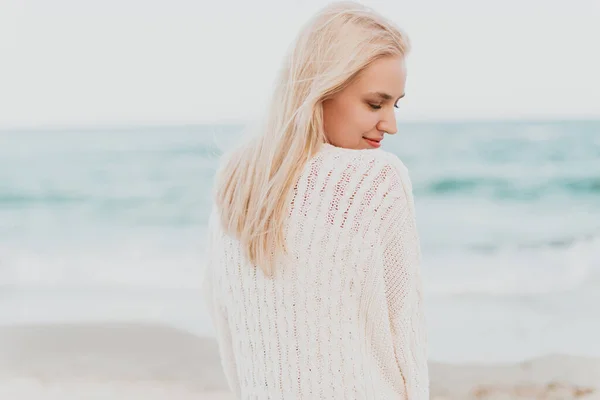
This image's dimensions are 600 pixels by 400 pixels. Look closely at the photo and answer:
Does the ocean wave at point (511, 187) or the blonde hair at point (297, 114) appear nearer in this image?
the blonde hair at point (297, 114)

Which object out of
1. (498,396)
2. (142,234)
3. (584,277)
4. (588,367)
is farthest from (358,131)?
(142,234)

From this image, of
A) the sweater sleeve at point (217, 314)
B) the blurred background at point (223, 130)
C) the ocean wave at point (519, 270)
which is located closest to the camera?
the sweater sleeve at point (217, 314)

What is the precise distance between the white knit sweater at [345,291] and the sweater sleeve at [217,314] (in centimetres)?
17

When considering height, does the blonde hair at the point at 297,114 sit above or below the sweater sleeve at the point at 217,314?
above

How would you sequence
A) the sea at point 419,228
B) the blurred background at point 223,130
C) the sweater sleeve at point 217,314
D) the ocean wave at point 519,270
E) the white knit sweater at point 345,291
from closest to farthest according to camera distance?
1. the white knit sweater at point 345,291
2. the sweater sleeve at point 217,314
3. the sea at point 419,228
4. the ocean wave at point 519,270
5. the blurred background at point 223,130

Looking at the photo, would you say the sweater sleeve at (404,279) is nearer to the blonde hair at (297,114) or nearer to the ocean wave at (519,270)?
the blonde hair at (297,114)

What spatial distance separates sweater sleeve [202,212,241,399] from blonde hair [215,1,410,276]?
186mm

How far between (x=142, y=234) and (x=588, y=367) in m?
4.54

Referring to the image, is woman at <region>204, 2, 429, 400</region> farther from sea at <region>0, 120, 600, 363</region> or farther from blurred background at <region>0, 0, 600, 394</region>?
blurred background at <region>0, 0, 600, 394</region>

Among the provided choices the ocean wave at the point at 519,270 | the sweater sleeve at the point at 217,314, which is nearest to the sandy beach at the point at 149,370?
the ocean wave at the point at 519,270

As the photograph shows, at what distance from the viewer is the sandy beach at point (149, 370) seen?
379cm

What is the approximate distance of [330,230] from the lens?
1400 mm

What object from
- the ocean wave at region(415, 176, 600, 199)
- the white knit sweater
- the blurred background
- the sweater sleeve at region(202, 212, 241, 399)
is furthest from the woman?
the ocean wave at region(415, 176, 600, 199)

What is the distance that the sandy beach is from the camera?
12.4 feet
